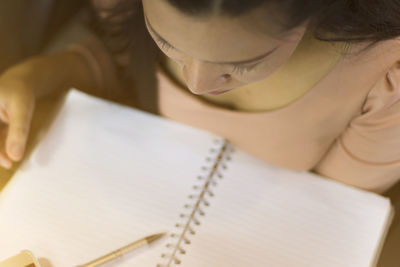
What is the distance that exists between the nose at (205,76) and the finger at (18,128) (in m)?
0.28

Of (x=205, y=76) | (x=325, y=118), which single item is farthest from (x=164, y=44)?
(x=325, y=118)

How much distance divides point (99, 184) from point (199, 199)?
0.13 m

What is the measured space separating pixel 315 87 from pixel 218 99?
0.14 meters

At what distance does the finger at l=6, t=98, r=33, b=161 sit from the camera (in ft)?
1.92

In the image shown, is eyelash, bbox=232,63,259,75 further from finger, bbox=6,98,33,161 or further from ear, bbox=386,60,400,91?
finger, bbox=6,98,33,161

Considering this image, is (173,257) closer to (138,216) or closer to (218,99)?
(138,216)

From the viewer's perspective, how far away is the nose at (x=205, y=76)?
0.40 metres

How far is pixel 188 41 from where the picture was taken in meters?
0.37

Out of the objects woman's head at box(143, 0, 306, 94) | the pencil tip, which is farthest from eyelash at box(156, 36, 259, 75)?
the pencil tip

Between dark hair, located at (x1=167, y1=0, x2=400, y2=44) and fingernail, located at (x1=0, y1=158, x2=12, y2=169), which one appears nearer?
dark hair, located at (x1=167, y1=0, x2=400, y2=44)

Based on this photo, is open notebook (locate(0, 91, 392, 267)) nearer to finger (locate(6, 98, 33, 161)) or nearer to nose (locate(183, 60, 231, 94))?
finger (locate(6, 98, 33, 161))

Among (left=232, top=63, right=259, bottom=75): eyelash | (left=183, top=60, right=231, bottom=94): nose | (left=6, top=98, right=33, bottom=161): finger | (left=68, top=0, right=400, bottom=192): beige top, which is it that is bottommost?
(left=6, top=98, right=33, bottom=161): finger

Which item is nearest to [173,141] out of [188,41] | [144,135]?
[144,135]

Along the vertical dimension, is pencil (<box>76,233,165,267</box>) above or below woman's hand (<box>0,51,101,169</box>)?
below
